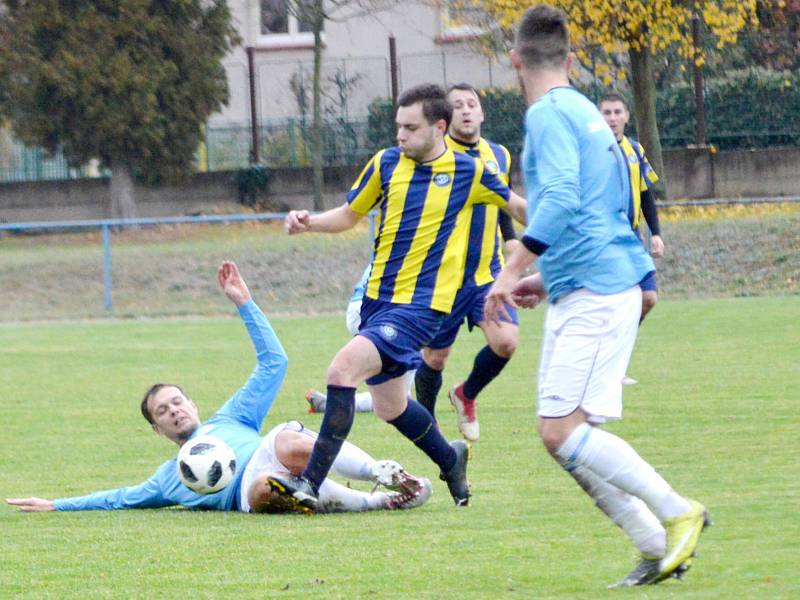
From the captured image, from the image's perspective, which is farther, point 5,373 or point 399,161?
point 5,373

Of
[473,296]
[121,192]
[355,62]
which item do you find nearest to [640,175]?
[473,296]

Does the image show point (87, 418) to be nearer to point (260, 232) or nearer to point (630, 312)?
point (630, 312)

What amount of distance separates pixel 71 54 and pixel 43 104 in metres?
1.08

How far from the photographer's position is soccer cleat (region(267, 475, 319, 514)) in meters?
6.61

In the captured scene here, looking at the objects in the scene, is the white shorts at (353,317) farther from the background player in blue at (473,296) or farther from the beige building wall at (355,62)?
the beige building wall at (355,62)

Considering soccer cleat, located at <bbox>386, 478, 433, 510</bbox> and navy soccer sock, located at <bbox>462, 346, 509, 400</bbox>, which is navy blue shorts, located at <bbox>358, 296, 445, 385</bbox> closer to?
soccer cleat, located at <bbox>386, 478, 433, 510</bbox>

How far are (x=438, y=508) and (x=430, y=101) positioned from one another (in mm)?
1901

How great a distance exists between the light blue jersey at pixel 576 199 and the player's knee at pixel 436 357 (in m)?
3.79

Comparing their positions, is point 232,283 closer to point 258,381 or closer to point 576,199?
point 258,381

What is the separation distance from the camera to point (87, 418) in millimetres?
11055

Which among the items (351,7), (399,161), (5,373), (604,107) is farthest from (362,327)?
(351,7)

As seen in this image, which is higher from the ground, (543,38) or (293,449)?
(543,38)

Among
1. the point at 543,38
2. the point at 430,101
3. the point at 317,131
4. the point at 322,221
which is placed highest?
the point at 543,38

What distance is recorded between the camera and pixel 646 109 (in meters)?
25.2
